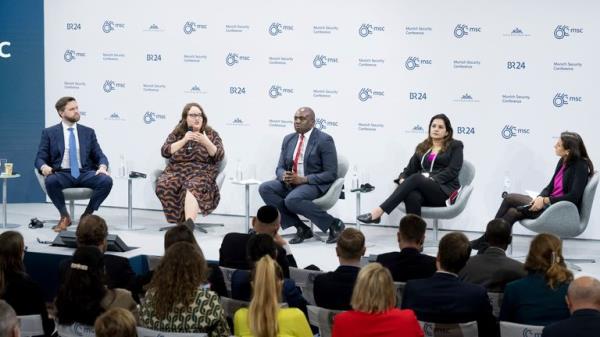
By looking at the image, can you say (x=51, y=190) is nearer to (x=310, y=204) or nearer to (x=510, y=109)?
(x=310, y=204)

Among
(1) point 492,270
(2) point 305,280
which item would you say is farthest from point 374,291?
(2) point 305,280

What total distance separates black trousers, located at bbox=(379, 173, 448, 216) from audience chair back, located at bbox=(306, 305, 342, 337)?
3.83 metres

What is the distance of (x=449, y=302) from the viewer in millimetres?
4645

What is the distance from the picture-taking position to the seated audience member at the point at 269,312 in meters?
4.14

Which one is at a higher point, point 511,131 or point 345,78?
point 345,78

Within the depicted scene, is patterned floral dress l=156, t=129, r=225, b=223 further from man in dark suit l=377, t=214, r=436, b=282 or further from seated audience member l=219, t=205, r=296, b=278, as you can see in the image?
man in dark suit l=377, t=214, r=436, b=282

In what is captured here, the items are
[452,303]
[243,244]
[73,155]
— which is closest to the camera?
[452,303]

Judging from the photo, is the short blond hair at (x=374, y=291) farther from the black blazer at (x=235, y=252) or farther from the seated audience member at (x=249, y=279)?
the black blazer at (x=235, y=252)

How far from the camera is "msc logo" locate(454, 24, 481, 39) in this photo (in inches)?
363

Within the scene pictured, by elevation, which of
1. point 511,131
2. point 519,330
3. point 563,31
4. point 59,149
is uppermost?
point 563,31

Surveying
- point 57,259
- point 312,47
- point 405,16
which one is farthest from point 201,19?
point 57,259

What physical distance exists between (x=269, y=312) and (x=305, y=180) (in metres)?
4.79

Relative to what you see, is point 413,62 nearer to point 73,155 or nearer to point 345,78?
point 345,78

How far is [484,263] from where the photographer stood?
5.28 metres
